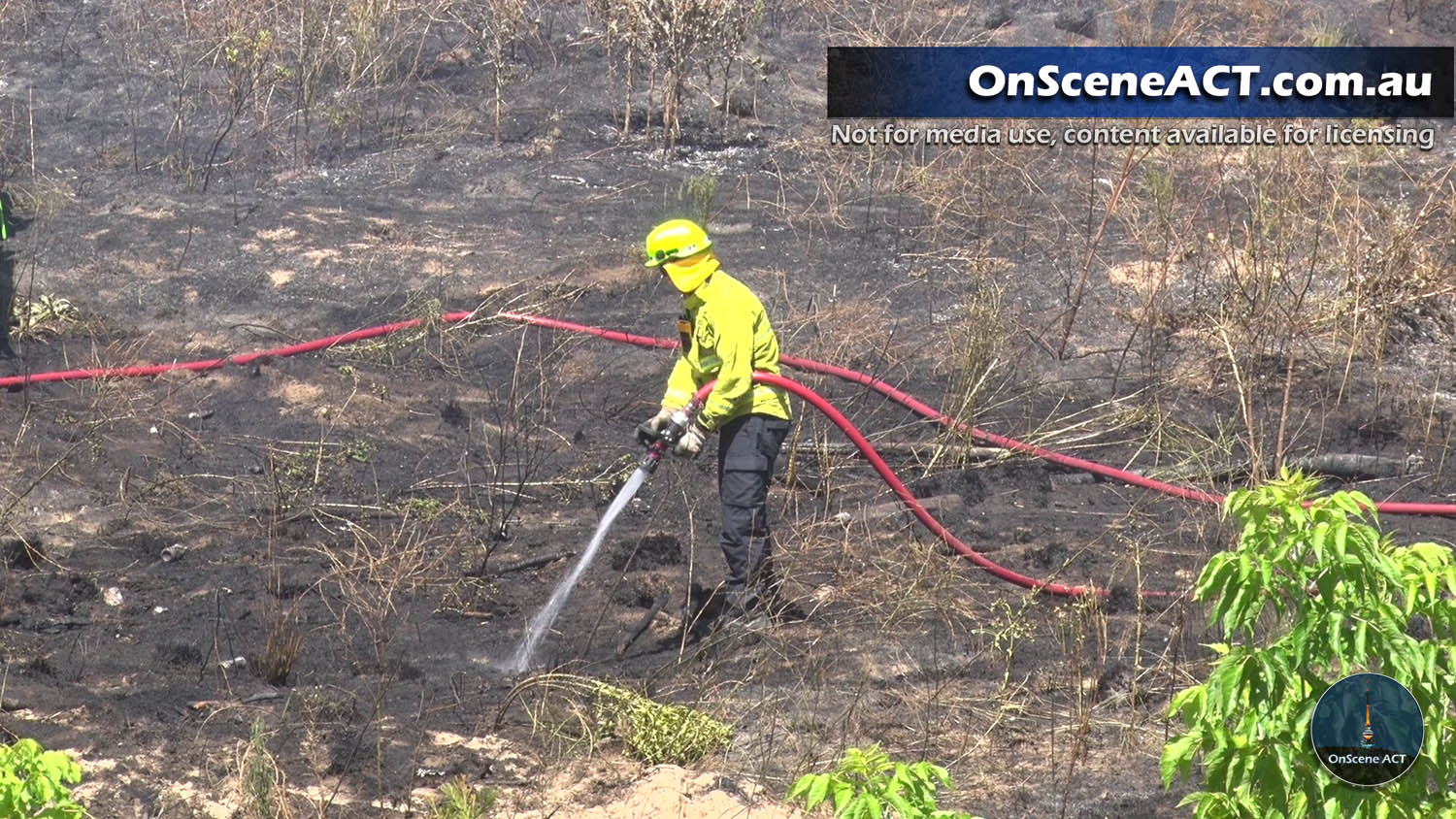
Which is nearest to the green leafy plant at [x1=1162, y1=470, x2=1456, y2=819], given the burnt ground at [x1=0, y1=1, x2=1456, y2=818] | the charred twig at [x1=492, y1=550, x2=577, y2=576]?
the burnt ground at [x1=0, y1=1, x2=1456, y2=818]

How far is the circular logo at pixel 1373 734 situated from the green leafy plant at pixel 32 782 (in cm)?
255

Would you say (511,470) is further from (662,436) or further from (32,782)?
(32,782)

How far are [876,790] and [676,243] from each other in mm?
3391

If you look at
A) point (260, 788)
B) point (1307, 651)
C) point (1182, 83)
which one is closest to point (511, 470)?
point (260, 788)

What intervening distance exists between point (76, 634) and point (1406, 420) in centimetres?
678

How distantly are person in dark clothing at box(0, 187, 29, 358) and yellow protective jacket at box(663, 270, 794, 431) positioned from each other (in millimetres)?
4651

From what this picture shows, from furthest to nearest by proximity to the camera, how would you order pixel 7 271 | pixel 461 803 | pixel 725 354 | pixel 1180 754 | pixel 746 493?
pixel 7 271
pixel 746 493
pixel 725 354
pixel 461 803
pixel 1180 754

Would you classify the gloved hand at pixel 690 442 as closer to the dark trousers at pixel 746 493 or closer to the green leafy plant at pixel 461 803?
the dark trousers at pixel 746 493

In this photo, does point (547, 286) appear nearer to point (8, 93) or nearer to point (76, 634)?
point (76, 634)

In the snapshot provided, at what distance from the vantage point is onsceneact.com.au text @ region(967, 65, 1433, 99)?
1262 centimetres

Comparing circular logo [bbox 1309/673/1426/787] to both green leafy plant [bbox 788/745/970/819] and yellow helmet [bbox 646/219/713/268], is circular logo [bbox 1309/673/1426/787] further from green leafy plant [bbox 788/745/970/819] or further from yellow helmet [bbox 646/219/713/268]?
yellow helmet [bbox 646/219/713/268]

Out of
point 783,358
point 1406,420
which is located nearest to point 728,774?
point 783,358

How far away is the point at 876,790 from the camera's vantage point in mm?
3447

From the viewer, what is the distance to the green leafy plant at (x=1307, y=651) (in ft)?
10.9
